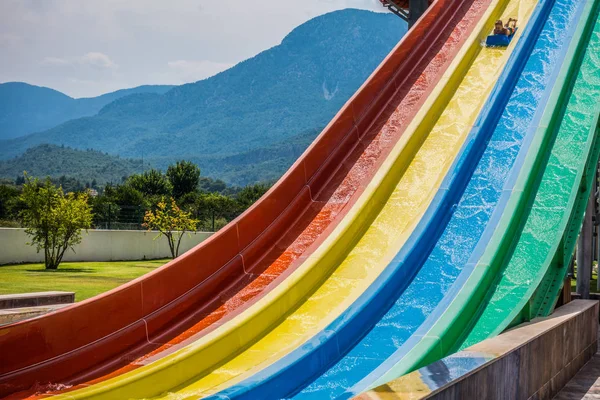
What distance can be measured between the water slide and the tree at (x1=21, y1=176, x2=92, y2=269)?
1152cm

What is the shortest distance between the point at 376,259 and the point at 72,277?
1081 centimetres

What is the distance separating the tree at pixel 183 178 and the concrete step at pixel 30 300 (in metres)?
57.4

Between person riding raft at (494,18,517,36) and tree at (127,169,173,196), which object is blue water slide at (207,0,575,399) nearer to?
person riding raft at (494,18,517,36)

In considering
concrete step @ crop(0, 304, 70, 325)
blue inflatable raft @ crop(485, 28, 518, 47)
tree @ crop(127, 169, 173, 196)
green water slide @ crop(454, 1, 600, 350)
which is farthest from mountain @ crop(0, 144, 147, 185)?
green water slide @ crop(454, 1, 600, 350)

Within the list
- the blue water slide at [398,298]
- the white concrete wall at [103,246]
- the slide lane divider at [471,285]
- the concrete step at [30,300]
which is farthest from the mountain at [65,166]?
the blue water slide at [398,298]

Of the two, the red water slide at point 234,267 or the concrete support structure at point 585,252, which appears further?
the concrete support structure at point 585,252

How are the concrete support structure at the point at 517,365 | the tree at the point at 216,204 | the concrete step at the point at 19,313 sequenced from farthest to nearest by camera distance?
the tree at the point at 216,204 < the concrete step at the point at 19,313 < the concrete support structure at the point at 517,365

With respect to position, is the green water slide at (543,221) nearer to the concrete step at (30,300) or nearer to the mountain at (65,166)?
the concrete step at (30,300)

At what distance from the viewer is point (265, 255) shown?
8.77 m

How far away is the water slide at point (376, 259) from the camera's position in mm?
6637

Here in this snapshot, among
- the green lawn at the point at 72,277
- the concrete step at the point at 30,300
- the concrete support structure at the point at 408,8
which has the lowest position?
the green lawn at the point at 72,277

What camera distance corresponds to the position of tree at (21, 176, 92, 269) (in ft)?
Answer: 66.8

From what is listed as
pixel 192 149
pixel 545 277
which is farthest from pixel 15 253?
pixel 192 149

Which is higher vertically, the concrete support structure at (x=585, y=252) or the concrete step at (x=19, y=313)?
the concrete support structure at (x=585, y=252)
